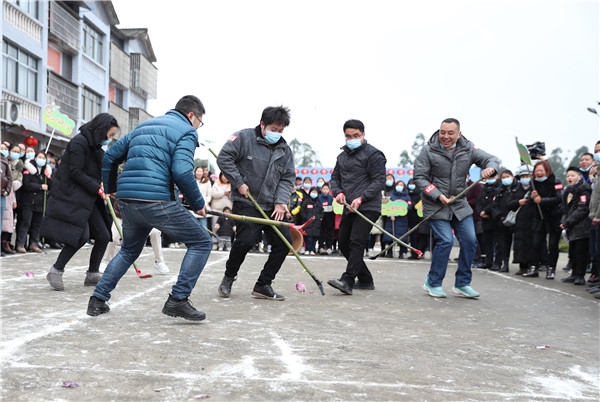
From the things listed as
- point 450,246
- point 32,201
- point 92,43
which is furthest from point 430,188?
point 92,43

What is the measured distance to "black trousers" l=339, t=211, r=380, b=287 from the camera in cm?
671

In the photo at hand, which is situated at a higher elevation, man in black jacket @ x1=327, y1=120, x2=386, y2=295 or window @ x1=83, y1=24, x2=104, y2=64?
window @ x1=83, y1=24, x2=104, y2=64

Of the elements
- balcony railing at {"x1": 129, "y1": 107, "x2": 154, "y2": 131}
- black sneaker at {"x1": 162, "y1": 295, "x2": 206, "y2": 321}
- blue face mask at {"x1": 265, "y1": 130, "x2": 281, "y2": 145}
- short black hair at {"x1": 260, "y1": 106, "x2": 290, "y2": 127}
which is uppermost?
balcony railing at {"x1": 129, "y1": 107, "x2": 154, "y2": 131}

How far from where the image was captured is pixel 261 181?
6012 mm

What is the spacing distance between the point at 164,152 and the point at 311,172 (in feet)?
58.3

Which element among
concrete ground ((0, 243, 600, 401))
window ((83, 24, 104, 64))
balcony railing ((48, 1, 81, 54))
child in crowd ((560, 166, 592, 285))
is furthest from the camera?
window ((83, 24, 104, 64))

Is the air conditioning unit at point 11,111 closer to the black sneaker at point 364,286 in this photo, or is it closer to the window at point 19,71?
the window at point 19,71

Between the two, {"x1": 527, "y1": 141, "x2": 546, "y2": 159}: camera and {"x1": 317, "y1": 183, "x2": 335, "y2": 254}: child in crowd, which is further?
{"x1": 317, "y1": 183, "x2": 335, "y2": 254}: child in crowd

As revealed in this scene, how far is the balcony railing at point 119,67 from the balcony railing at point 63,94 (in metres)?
6.56

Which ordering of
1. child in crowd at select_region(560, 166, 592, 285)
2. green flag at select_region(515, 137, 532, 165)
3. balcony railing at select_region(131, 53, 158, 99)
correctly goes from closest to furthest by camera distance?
1. child in crowd at select_region(560, 166, 592, 285)
2. green flag at select_region(515, 137, 532, 165)
3. balcony railing at select_region(131, 53, 158, 99)

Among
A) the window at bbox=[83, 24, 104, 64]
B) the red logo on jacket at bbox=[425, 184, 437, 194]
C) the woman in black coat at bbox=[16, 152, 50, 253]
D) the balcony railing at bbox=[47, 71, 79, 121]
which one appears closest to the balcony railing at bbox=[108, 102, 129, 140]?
the window at bbox=[83, 24, 104, 64]

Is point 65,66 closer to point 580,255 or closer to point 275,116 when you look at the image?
point 275,116

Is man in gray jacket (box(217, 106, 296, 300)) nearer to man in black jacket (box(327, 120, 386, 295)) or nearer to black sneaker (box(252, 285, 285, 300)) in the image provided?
black sneaker (box(252, 285, 285, 300))

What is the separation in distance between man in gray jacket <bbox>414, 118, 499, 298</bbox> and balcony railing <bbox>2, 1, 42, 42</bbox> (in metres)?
17.6
